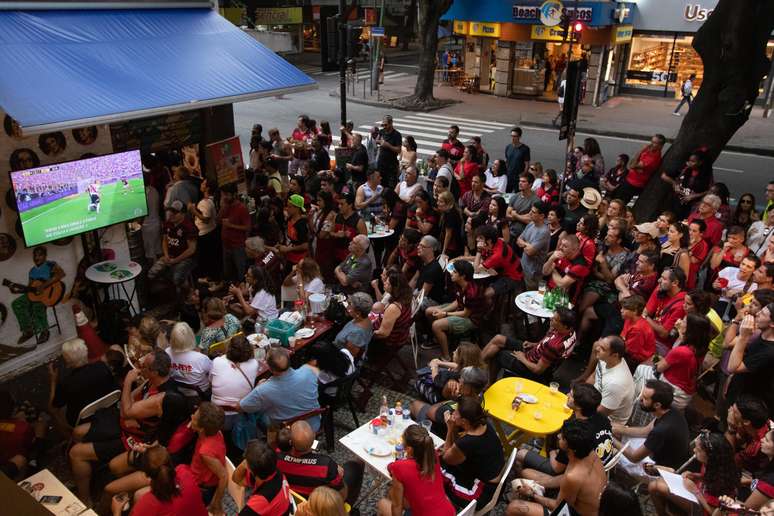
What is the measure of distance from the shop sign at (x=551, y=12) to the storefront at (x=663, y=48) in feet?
24.7

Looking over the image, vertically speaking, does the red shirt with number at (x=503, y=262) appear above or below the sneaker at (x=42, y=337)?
above

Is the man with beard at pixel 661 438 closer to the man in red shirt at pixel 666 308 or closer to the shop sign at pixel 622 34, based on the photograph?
the man in red shirt at pixel 666 308

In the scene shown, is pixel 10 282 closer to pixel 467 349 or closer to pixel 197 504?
pixel 197 504

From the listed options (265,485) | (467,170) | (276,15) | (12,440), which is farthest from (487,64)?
(265,485)

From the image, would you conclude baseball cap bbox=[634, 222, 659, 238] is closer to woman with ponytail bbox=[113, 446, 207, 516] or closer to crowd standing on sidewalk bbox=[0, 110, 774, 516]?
crowd standing on sidewalk bbox=[0, 110, 774, 516]

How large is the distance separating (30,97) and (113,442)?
339cm

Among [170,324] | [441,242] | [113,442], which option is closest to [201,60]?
[170,324]

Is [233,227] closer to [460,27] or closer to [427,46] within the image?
[427,46]

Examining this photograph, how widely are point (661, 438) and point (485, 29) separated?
24.7 metres

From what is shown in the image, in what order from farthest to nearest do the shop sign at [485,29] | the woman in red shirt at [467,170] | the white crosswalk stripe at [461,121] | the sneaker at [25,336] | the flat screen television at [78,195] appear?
1. the shop sign at [485,29]
2. the white crosswalk stripe at [461,121]
3. the woman in red shirt at [467,170]
4. the sneaker at [25,336]
5. the flat screen television at [78,195]

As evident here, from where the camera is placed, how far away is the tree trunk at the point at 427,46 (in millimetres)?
23047

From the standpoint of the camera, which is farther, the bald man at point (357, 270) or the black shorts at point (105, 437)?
the bald man at point (357, 270)

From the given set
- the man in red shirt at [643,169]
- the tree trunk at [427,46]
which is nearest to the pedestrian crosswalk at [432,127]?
the tree trunk at [427,46]

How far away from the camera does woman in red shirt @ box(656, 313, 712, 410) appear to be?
5969 millimetres
